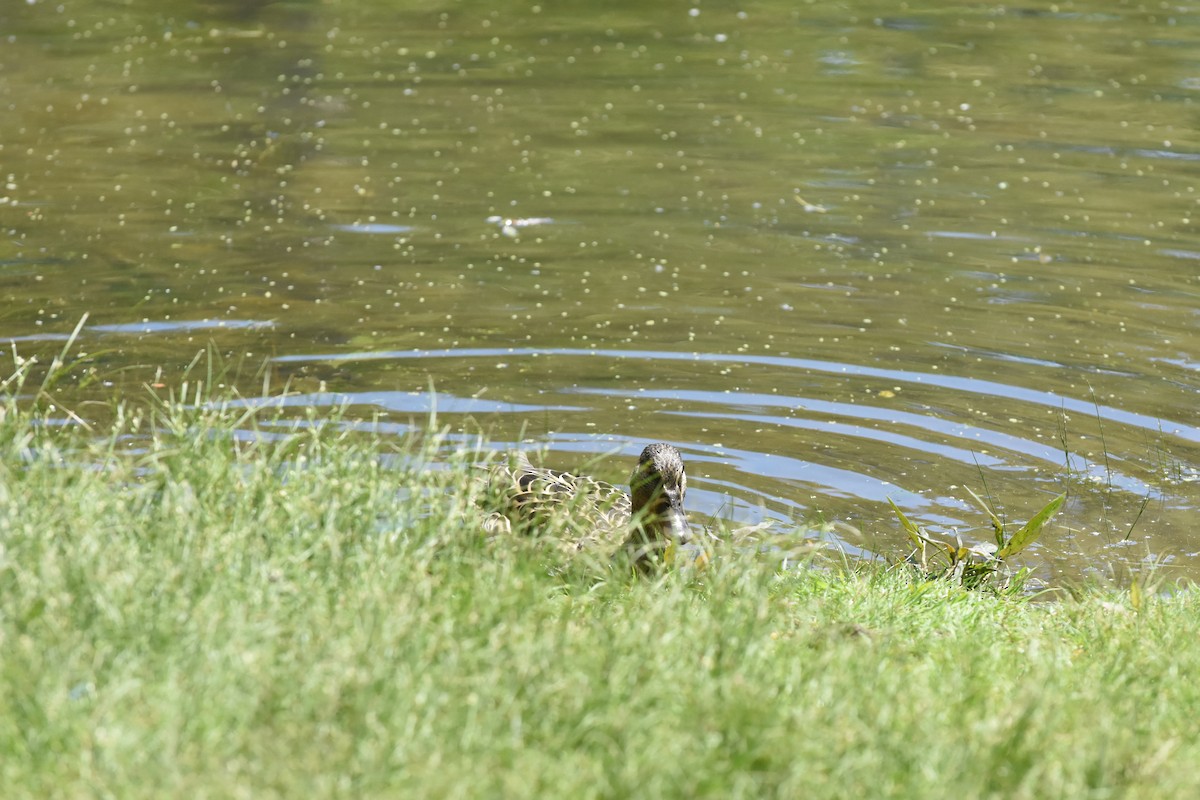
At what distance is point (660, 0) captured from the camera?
59.0 ft

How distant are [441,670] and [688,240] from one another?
277 inches

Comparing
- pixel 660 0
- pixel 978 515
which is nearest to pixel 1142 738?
pixel 978 515

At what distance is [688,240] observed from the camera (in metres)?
10.5

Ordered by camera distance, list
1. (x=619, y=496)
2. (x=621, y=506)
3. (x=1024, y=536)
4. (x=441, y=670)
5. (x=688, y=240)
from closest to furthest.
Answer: (x=441, y=670)
(x=1024, y=536)
(x=619, y=496)
(x=621, y=506)
(x=688, y=240)

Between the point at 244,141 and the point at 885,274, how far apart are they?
5.52 meters

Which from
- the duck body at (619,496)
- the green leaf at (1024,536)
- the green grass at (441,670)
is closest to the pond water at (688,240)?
the duck body at (619,496)

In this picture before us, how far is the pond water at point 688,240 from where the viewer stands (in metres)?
7.75

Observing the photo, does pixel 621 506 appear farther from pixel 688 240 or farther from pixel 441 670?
pixel 688 240

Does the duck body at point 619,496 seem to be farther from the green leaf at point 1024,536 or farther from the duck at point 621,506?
the green leaf at point 1024,536

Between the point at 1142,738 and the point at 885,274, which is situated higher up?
the point at 1142,738

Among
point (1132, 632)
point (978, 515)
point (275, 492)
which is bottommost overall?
point (978, 515)

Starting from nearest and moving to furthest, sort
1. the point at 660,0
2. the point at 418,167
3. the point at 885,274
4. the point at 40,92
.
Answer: the point at 885,274 → the point at 418,167 → the point at 40,92 → the point at 660,0

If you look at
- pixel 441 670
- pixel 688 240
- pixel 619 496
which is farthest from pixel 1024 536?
pixel 688 240

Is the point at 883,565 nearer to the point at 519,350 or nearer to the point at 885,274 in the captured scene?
the point at 519,350
